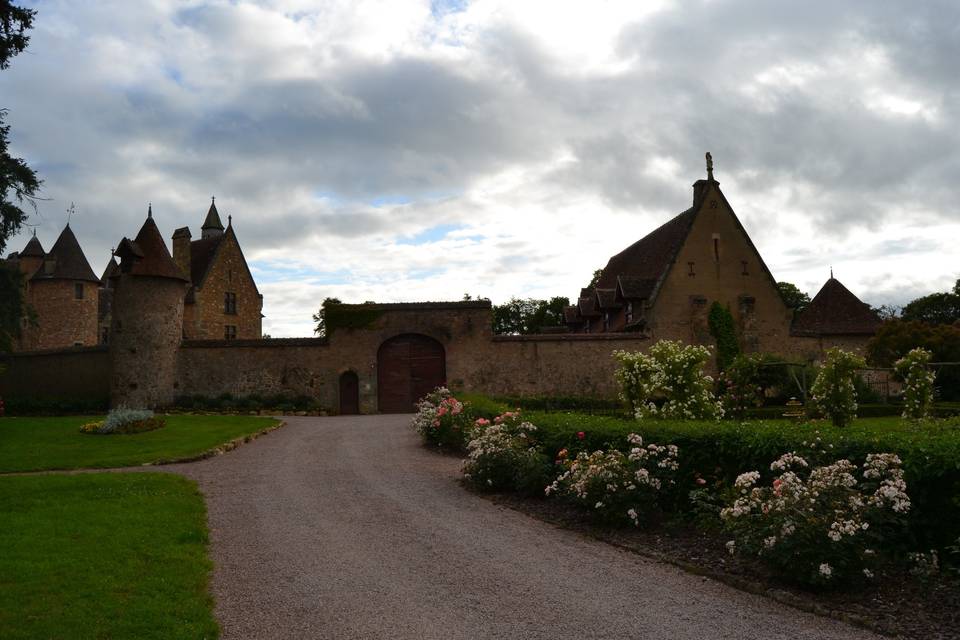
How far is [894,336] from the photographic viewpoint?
34.2 meters

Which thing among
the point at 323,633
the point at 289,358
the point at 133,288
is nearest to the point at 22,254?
the point at 133,288

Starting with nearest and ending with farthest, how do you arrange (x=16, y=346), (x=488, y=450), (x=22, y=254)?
(x=488, y=450) → (x=16, y=346) → (x=22, y=254)

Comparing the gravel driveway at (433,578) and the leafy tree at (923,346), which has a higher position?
the leafy tree at (923,346)

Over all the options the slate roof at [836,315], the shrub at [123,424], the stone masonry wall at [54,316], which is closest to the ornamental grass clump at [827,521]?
the shrub at [123,424]

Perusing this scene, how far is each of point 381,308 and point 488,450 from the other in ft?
65.3

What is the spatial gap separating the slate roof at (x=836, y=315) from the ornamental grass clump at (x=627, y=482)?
92.8 ft

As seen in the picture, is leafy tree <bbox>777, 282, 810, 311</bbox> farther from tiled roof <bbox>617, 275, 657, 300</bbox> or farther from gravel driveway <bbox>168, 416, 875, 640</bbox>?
gravel driveway <bbox>168, 416, 875, 640</bbox>

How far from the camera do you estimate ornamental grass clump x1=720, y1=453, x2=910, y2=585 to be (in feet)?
24.7

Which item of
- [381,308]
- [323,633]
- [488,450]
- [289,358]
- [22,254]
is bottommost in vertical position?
[323,633]

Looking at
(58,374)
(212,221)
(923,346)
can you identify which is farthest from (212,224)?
(923,346)

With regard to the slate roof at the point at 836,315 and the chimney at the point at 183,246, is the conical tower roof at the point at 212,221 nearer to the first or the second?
the chimney at the point at 183,246

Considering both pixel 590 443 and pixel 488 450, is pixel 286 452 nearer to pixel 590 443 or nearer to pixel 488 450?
pixel 488 450

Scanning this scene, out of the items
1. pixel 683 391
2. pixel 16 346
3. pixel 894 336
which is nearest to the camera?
pixel 683 391

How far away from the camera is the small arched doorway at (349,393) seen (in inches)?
1277
